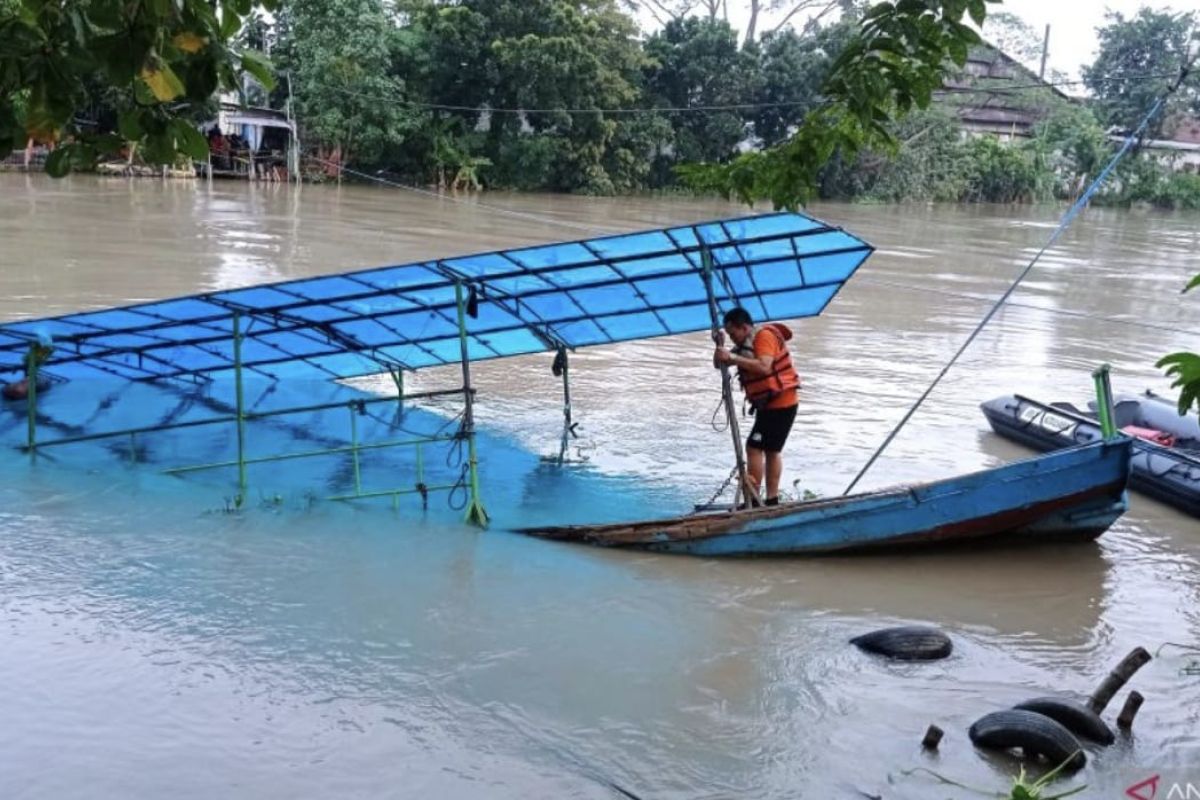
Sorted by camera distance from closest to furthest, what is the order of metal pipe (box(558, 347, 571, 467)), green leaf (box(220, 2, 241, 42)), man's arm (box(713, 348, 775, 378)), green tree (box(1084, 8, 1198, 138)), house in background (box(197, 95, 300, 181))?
green leaf (box(220, 2, 241, 42))
man's arm (box(713, 348, 775, 378))
metal pipe (box(558, 347, 571, 467))
house in background (box(197, 95, 300, 181))
green tree (box(1084, 8, 1198, 138))

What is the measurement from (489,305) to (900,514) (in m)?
3.51

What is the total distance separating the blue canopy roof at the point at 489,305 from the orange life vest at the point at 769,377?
54 centimetres

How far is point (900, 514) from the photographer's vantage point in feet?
Answer: 25.4

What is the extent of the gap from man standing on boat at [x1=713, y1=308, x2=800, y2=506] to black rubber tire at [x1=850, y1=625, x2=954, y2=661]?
163 cm

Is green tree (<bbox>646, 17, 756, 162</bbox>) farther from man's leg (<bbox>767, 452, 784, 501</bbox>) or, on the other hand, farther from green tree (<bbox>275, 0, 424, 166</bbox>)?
man's leg (<bbox>767, 452, 784, 501</bbox>)

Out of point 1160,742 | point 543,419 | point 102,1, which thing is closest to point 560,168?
point 543,419

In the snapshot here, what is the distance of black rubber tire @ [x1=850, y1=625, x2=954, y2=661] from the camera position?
643 centimetres

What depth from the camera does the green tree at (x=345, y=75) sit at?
38.0 m

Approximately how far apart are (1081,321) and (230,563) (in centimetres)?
1673

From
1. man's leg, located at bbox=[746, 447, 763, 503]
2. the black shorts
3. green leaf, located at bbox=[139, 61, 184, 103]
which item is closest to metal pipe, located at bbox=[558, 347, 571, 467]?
man's leg, located at bbox=[746, 447, 763, 503]

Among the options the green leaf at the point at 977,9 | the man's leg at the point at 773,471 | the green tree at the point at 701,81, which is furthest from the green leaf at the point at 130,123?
the green tree at the point at 701,81

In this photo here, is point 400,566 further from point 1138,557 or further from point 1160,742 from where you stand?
point 1138,557

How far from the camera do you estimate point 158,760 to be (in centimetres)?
507

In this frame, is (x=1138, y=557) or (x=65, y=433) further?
(x=65, y=433)
